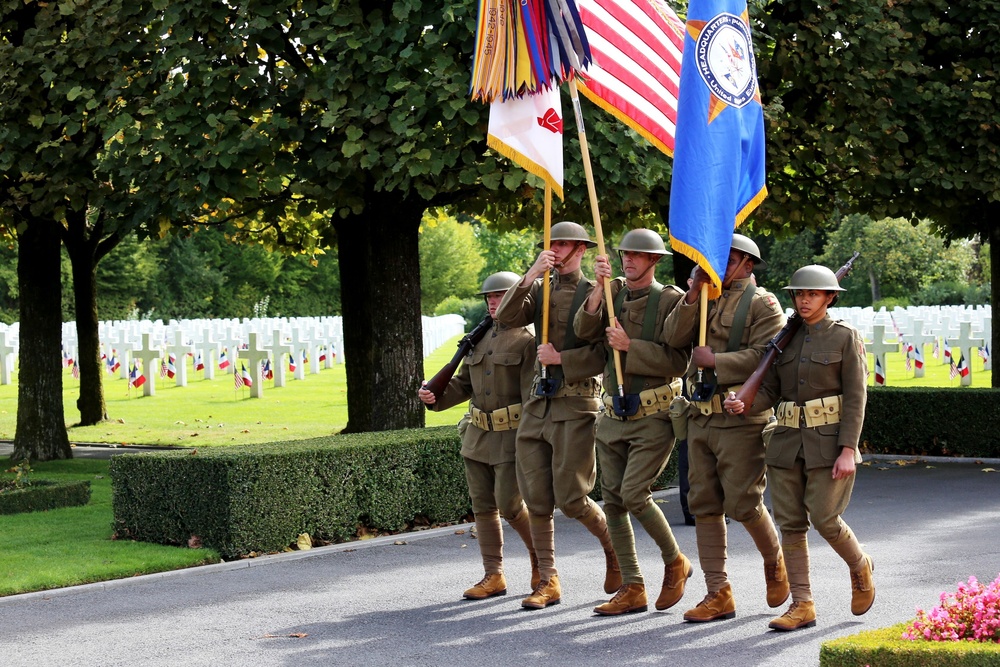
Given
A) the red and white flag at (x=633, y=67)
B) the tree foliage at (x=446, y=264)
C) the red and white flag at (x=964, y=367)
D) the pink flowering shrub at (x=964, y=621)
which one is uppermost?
the tree foliage at (x=446, y=264)

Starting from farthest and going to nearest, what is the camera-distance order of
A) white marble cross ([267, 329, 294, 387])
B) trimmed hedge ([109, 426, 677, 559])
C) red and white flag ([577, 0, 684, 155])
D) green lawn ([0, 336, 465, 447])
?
white marble cross ([267, 329, 294, 387]), green lawn ([0, 336, 465, 447]), trimmed hedge ([109, 426, 677, 559]), red and white flag ([577, 0, 684, 155])

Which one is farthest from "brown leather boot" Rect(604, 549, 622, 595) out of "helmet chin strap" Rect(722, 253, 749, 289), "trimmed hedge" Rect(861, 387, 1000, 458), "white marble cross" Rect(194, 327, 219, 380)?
"white marble cross" Rect(194, 327, 219, 380)

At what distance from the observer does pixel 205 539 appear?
9.61 metres

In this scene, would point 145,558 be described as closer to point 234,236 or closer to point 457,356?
point 457,356

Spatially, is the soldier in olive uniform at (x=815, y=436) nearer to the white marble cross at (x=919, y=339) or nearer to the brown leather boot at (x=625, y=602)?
the brown leather boot at (x=625, y=602)

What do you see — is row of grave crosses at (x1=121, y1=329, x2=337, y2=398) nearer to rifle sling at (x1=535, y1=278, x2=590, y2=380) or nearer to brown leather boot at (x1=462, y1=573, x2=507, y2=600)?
brown leather boot at (x1=462, y1=573, x2=507, y2=600)

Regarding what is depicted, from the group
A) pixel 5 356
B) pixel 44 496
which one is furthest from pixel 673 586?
pixel 5 356

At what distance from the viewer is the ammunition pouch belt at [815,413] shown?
7.05 meters

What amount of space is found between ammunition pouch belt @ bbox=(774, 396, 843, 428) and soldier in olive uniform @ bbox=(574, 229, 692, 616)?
0.72m

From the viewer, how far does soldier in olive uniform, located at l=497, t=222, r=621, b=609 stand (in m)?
7.70

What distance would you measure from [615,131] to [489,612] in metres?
5.90

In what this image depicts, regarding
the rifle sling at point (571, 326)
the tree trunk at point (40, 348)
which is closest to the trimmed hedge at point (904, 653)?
the rifle sling at point (571, 326)

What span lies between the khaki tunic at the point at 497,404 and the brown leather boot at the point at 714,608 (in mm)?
1371

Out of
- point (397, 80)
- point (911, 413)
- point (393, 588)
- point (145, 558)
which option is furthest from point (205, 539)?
point (911, 413)
